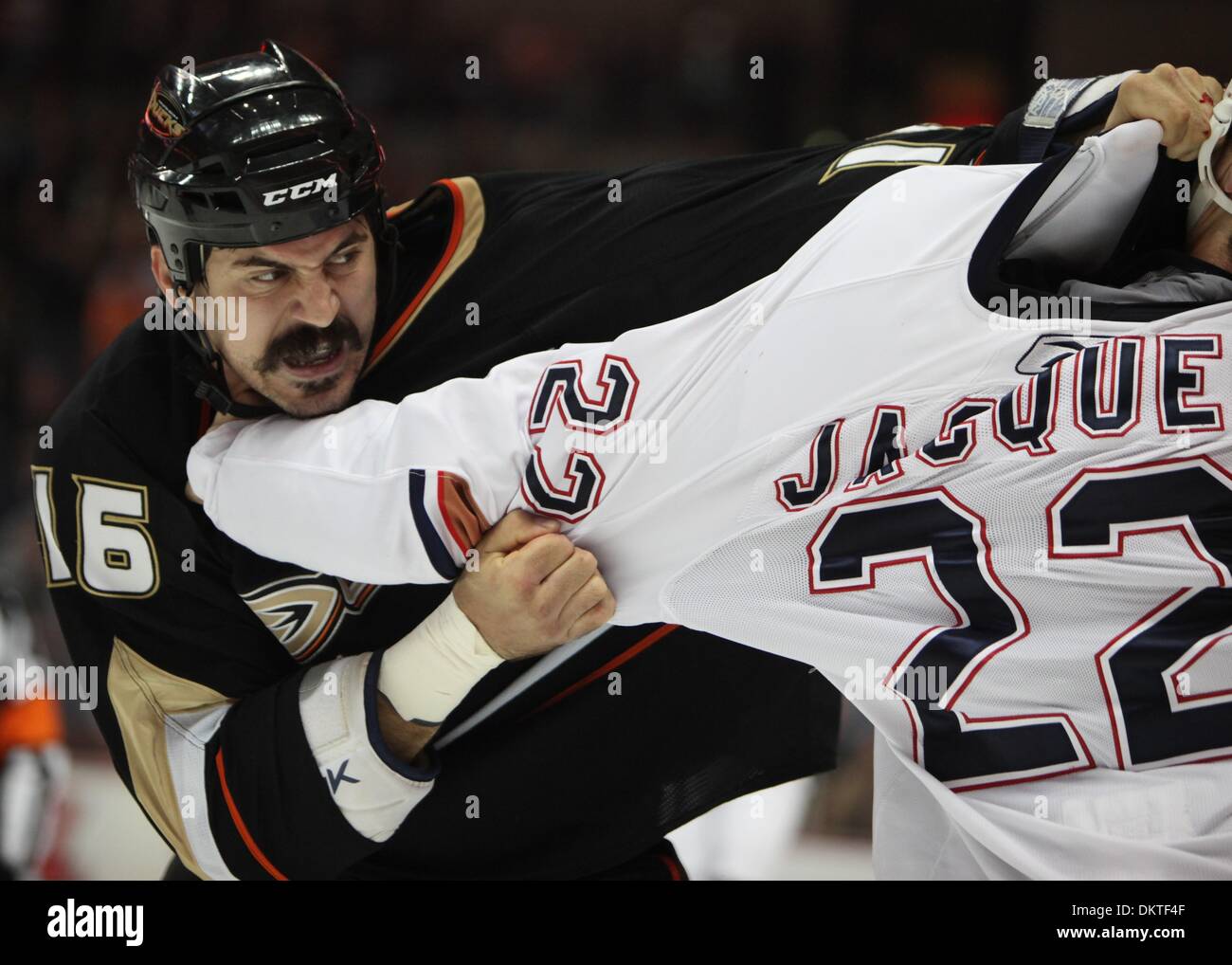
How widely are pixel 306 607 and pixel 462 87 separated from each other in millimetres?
3454

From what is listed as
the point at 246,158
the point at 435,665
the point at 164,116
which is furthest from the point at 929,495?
the point at 164,116

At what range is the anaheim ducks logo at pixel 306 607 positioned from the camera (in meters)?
1.90

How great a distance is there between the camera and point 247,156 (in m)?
1.75

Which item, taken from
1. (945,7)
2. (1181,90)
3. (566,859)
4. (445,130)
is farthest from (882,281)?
(445,130)

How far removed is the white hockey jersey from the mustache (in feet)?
0.42

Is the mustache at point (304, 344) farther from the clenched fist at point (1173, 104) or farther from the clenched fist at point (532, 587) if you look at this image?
the clenched fist at point (1173, 104)

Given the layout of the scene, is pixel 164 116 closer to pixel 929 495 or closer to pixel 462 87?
pixel 929 495

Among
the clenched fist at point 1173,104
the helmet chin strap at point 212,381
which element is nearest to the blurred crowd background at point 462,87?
the helmet chin strap at point 212,381

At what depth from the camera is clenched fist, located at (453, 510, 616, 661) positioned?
1.66 metres

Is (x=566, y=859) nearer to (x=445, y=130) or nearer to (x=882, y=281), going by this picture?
(x=882, y=281)

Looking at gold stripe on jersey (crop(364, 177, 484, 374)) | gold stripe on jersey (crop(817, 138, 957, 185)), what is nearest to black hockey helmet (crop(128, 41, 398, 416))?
gold stripe on jersey (crop(364, 177, 484, 374))

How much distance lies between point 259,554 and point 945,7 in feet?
11.6

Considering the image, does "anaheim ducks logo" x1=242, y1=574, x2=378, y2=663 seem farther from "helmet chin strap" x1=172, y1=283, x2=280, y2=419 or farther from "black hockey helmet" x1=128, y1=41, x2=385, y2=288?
"black hockey helmet" x1=128, y1=41, x2=385, y2=288

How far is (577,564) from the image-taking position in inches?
65.8
